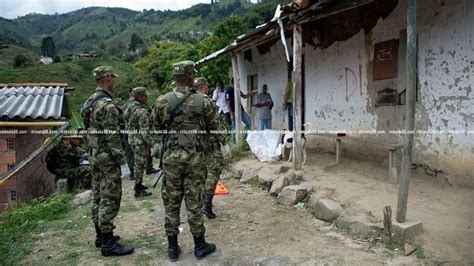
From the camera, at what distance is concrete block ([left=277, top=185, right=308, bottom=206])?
5.28m

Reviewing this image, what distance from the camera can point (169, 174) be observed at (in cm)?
360

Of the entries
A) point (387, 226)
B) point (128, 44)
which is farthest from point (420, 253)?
point (128, 44)

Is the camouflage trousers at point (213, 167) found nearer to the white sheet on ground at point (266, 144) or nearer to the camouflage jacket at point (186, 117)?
the camouflage jacket at point (186, 117)

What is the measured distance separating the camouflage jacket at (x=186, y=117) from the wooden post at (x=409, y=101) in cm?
192

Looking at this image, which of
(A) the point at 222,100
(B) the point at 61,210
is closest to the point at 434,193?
(B) the point at 61,210

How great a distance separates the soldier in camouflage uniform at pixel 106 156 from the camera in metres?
3.73

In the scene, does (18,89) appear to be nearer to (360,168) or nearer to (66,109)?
(66,109)

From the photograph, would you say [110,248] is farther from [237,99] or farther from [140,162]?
[237,99]

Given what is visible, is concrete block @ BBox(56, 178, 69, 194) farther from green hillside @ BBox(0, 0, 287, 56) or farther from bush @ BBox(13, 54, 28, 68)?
green hillside @ BBox(0, 0, 287, 56)

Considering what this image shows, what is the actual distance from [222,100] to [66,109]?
15.7 feet

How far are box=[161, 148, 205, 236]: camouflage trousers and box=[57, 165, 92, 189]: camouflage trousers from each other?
4.45m

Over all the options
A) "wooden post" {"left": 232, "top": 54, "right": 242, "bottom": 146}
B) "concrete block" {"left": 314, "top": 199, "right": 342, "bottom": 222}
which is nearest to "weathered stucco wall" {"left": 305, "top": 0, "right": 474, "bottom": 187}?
"concrete block" {"left": 314, "top": 199, "right": 342, "bottom": 222}

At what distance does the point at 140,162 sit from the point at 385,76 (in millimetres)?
4245

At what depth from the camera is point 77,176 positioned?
7.50m
